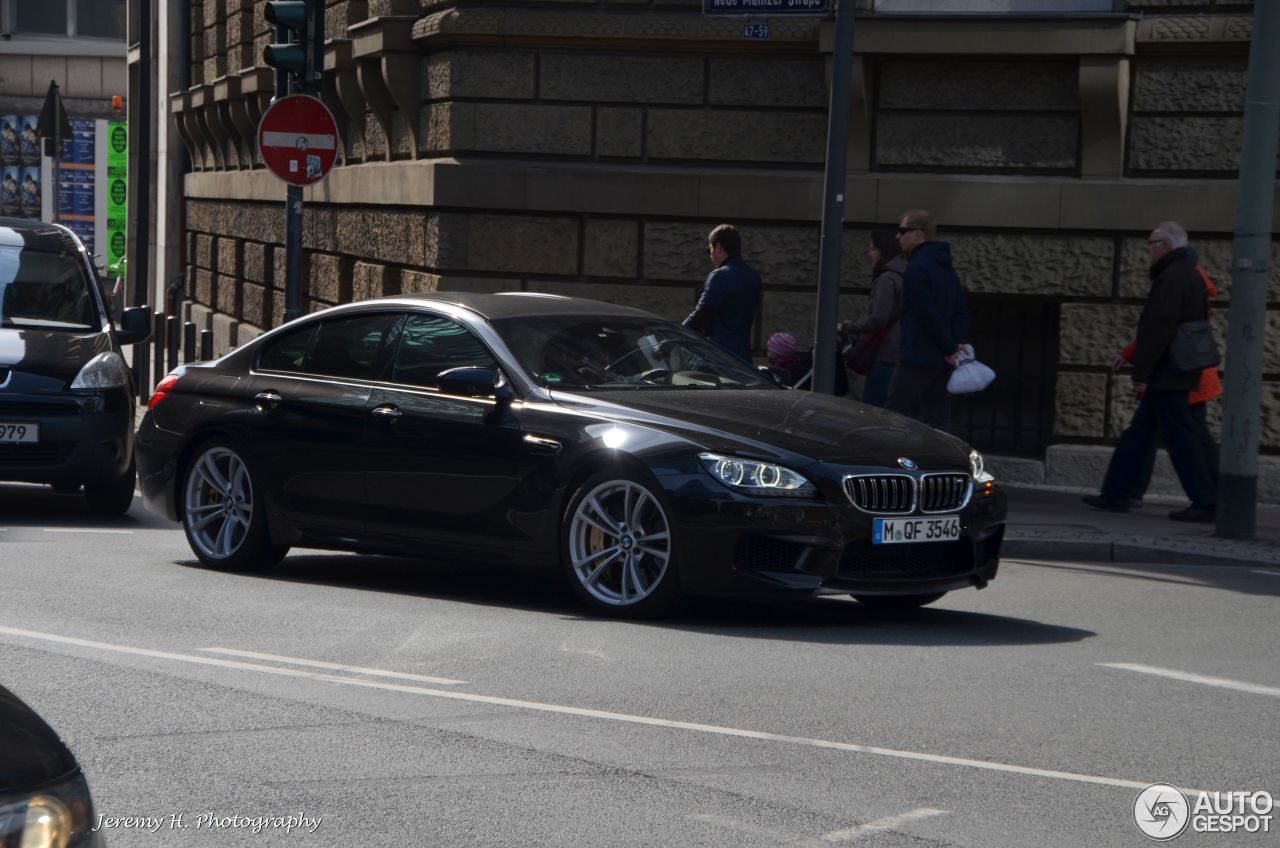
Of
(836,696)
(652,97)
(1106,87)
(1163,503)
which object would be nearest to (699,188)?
(652,97)

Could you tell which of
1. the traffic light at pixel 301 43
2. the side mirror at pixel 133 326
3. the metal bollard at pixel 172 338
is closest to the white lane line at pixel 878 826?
the side mirror at pixel 133 326

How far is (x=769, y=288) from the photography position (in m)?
15.1

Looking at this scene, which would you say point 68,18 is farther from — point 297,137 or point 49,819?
point 49,819

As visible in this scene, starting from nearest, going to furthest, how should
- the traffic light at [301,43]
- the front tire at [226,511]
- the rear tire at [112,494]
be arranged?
the front tire at [226,511]
the rear tire at [112,494]
the traffic light at [301,43]

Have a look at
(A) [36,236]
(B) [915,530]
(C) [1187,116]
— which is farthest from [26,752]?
(C) [1187,116]

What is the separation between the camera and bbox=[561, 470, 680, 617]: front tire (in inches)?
311

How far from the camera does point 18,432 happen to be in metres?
11.6

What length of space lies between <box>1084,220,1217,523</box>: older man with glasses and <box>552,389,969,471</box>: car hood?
407 centimetres

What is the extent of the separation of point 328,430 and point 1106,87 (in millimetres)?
7061

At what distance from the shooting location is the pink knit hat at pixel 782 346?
44.1 ft

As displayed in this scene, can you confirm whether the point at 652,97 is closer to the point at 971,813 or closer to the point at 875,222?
the point at 875,222

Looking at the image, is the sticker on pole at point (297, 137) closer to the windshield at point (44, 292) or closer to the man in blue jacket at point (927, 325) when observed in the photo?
the windshield at point (44, 292)

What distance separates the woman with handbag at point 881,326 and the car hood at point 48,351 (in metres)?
4.62

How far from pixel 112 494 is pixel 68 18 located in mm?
39075
